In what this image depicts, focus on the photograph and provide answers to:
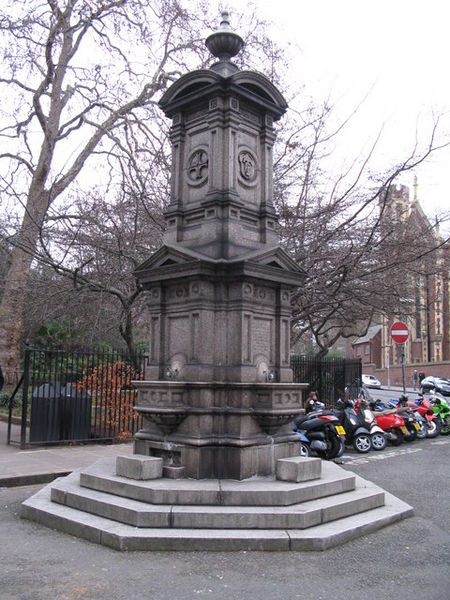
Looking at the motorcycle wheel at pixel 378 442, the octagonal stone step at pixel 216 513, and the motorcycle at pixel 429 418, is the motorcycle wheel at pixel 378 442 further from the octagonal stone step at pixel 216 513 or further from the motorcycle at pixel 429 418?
the octagonal stone step at pixel 216 513

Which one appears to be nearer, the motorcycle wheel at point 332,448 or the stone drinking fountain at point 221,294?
the stone drinking fountain at point 221,294

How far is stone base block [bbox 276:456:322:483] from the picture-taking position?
6.49 meters

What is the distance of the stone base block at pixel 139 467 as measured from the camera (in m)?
6.50

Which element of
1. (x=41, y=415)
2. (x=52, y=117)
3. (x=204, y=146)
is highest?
(x=52, y=117)

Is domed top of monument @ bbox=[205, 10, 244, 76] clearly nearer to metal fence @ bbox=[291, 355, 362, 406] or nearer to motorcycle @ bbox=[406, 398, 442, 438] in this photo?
metal fence @ bbox=[291, 355, 362, 406]

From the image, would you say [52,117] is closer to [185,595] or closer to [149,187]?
[149,187]

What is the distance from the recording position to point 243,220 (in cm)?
779

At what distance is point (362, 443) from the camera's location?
1319 cm

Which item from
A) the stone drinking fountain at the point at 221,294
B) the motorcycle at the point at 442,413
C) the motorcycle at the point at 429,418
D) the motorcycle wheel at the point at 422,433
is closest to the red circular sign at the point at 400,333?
the motorcycle at the point at 429,418

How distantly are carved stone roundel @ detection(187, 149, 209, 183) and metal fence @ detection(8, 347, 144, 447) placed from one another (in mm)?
5411

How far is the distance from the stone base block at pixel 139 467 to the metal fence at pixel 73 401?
505 centimetres

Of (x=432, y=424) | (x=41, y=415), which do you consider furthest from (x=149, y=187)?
(x=432, y=424)

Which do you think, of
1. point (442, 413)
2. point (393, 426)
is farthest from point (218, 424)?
point (442, 413)

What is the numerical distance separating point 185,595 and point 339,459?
7.94 metres
